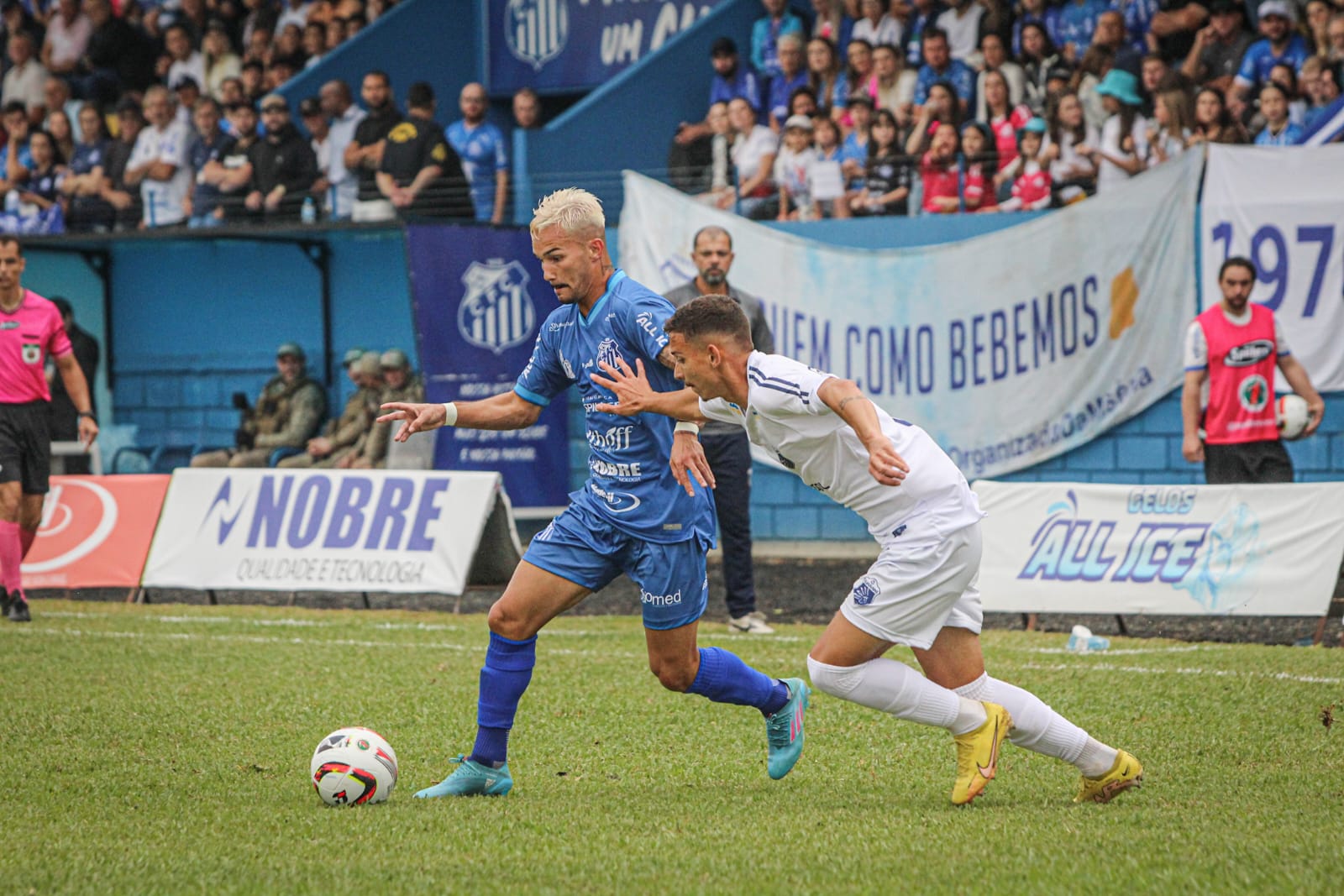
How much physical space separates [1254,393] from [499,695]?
21.7ft

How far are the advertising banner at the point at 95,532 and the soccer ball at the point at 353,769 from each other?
→ 277 inches

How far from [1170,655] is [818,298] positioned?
638 cm

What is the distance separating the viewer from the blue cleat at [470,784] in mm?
5871

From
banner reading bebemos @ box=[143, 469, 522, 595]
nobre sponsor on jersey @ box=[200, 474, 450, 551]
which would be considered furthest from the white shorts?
nobre sponsor on jersey @ box=[200, 474, 450, 551]

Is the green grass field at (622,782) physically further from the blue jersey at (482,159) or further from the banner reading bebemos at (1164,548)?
the blue jersey at (482,159)

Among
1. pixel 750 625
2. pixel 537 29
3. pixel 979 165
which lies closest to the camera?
pixel 750 625

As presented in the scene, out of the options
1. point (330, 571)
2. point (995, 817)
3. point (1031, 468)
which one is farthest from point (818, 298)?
point (995, 817)

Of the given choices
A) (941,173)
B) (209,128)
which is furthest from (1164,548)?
(209,128)

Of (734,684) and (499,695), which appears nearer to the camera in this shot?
(499,695)

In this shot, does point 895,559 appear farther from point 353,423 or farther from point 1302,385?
point 353,423

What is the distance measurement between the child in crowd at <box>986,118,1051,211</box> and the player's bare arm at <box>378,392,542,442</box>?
8892 mm

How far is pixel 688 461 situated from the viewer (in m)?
5.66

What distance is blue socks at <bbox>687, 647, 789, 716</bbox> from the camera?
6070mm

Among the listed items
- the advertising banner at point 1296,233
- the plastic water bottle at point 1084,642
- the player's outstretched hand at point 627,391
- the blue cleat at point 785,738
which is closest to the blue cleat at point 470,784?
the blue cleat at point 785,738
